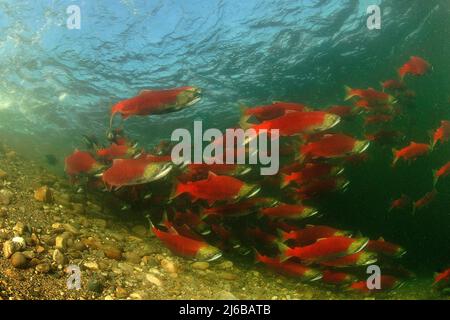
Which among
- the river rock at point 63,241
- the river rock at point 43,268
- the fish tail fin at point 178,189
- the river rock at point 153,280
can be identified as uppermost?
the fish tail fin at point 178,189

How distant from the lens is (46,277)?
4.35 metres

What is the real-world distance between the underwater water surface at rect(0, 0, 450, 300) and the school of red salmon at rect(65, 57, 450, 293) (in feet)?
3.00

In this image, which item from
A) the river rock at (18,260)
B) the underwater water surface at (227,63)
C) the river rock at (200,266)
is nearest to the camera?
the river rock at (18,260)

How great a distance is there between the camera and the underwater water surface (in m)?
13.9

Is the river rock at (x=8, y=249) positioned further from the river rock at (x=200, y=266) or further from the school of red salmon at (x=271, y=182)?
the river rock at (x=200, y=266)

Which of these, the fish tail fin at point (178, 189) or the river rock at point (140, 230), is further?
the river rock at point (140, 230)

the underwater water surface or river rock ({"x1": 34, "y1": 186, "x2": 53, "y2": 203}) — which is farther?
the underwater water surface

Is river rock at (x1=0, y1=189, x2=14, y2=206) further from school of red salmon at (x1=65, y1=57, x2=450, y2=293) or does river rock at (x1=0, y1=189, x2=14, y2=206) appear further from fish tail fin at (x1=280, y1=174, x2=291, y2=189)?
fish tail fin at (x1=280, y1=174, x2=291, y2=189)

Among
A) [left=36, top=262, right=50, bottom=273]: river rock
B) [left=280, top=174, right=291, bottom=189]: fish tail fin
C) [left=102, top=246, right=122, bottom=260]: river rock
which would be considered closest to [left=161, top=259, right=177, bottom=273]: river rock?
[left=102, top=246, right=122, bottom=260]: river rock

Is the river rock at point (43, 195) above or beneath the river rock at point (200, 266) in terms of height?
above

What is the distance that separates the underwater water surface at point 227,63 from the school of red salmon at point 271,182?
915 mm

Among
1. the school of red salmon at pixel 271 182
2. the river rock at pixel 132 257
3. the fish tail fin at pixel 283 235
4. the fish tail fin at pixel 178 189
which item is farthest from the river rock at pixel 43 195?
the fish tail fin at pixel 283 235

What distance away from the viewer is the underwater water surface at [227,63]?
1385cm

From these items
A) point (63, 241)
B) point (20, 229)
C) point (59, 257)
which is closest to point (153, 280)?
point (59, 257)
